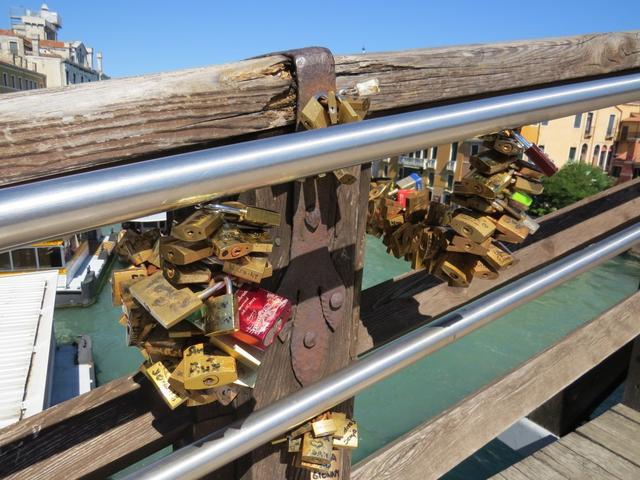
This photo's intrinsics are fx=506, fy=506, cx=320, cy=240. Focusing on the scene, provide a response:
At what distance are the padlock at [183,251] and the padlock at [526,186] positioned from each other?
821mm

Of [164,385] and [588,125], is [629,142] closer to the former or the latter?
[588,125]

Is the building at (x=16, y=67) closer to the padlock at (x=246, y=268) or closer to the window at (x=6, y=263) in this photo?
the window at (x=6, y=263)

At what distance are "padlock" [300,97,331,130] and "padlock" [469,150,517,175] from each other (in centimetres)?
57

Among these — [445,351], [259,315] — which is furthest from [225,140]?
[445,351]

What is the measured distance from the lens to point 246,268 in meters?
0.78

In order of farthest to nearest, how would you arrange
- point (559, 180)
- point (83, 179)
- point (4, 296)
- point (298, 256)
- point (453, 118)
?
1. point (559, 180)
2. point (4, 296)
3. point (298, 256)
4. point (453, 118)
5. point (83, 179)

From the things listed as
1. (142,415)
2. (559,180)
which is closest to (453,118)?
(142,415)

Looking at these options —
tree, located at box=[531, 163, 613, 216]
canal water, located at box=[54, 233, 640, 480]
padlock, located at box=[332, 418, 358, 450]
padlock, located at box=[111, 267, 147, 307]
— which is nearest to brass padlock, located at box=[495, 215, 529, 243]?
padlock, located at box=[332, 418, 358, 450]

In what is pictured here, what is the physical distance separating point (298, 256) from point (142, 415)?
408 mm

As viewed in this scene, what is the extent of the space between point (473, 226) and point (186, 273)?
0.69 m

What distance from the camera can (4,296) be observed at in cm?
1504

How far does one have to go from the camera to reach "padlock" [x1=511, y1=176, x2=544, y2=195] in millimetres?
1242

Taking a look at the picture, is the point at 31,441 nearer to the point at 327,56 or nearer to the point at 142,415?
the point at 142,415

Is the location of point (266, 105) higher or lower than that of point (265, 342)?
higher
